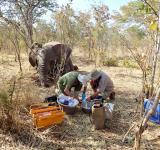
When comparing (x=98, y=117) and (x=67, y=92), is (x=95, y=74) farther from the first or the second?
(x=98, y=117)

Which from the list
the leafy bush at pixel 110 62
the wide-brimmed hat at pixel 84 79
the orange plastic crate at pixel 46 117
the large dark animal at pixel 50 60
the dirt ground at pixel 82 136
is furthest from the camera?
the leafy bush at pixel 110 62

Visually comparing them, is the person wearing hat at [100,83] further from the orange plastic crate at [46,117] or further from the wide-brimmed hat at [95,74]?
the orange plastic crate at [46,117]

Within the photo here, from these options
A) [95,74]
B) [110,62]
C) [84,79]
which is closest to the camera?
[84,79]

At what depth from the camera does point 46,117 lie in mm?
4816

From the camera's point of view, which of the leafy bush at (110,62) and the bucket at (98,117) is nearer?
the bucket at (98,117)

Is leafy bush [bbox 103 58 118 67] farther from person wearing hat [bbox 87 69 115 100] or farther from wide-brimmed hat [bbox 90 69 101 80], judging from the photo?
wide-brimmed hat [bbox 90 69 101 80]

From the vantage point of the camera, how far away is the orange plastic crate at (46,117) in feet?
15.7

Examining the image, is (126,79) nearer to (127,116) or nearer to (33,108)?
(127,116)

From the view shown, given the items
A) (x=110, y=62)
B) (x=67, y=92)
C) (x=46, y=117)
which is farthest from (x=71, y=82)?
(x=110, y=62)

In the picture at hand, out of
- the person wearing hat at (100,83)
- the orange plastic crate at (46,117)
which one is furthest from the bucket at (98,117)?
the person wearing hat at (100,83)

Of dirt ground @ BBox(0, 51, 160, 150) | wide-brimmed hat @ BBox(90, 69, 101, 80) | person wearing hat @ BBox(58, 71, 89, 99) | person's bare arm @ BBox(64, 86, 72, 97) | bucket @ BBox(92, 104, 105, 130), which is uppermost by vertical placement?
wide-brimmed hat @ BBox(90, 69, 101, 80)

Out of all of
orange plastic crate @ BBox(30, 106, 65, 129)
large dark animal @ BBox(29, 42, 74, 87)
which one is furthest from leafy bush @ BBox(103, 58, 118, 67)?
orange plastic crate @ BBox(30, 106, 65, 129)

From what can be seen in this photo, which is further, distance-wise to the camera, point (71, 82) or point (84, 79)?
point (71, 82)

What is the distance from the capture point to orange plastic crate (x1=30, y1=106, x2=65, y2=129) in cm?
478
